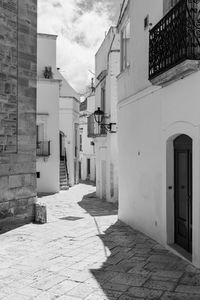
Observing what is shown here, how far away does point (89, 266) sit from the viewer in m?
6.01

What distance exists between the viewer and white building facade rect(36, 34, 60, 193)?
1950 cm

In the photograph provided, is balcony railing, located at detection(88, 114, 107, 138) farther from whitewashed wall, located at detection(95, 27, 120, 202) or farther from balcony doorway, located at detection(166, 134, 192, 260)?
balcony doorway, located at detection(166, 134, 192, 260)

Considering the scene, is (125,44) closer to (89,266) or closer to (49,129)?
(89,266)

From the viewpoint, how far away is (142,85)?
8.60 metres

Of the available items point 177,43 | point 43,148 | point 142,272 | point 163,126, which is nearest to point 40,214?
point 163,126

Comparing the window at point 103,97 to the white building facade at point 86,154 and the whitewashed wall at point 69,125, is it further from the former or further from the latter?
the white building facade at point 86,154

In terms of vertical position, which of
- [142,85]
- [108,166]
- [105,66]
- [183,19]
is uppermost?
[105,66]

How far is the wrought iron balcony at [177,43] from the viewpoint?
5.68 meters

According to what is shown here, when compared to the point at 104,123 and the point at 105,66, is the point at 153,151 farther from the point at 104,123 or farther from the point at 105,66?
the point at 105,66

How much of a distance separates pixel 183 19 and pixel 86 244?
4673mm

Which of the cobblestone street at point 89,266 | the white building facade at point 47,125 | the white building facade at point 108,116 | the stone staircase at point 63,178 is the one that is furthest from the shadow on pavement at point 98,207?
the stone staircase at point 63,178

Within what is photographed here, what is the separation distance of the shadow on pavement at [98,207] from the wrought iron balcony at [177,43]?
6.70 metres

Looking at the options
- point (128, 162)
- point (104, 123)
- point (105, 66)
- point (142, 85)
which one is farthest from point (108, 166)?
point (142, 85)

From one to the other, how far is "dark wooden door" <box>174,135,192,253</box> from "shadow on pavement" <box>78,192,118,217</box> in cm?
545
